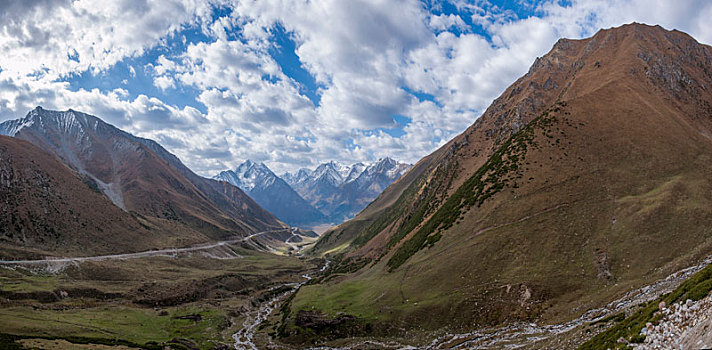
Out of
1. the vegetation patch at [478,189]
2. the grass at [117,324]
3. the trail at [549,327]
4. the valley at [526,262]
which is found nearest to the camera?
the trail at [549,327]

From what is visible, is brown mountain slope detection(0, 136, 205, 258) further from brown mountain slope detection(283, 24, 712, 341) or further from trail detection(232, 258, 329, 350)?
brown mountain slope detection(283, 24, 712, 341)

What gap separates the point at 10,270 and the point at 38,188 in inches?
4089

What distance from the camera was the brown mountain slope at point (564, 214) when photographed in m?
55.6

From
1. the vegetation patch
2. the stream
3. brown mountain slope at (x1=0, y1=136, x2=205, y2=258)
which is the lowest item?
the stream

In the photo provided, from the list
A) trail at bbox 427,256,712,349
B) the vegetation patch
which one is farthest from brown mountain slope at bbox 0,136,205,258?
trail at bbox 427,256,712,349

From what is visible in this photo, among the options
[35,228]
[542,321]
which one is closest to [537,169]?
[542,321]

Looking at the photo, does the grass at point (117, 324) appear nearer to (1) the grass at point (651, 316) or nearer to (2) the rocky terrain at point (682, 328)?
(1) the grass at point (651, 316)

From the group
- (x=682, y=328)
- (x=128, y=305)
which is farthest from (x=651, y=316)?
(x=128, y=305)

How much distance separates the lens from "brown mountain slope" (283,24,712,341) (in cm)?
5562

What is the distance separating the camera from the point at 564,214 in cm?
6894

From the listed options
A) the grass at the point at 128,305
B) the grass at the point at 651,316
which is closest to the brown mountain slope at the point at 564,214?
the grass at the point at 651,316

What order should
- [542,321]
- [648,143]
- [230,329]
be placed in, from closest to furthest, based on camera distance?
[542,321], [648,143], [230,329]

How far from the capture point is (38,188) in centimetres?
18812

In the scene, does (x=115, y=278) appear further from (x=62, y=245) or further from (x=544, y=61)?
(x=544, y=61)
